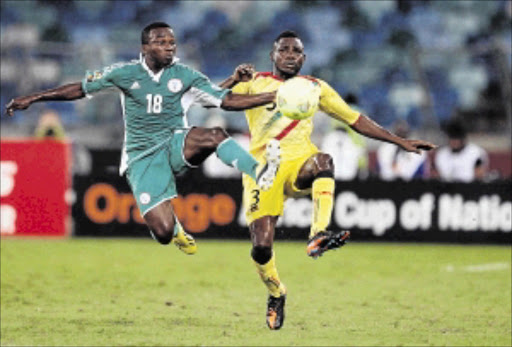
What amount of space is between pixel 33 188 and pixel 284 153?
8.35m

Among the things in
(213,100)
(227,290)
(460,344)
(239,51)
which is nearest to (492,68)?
(239,51)

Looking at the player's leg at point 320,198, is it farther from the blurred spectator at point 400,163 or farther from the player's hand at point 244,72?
the blurred spectator at point 400,163

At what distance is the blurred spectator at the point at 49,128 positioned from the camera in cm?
1783

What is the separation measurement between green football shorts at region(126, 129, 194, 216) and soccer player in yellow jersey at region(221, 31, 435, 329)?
2.14ft

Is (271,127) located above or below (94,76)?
below

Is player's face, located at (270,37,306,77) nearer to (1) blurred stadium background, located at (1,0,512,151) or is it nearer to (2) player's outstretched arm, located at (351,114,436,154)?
(2) player's outstretched arm, located at (351,114,436,154)

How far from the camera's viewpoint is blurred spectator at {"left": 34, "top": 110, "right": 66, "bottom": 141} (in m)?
17.8

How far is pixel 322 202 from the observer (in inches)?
327

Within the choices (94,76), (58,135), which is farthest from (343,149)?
(94,76)

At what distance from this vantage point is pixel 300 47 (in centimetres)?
827

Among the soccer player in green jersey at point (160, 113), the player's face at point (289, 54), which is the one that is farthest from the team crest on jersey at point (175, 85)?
the player's face at point (289, 54)

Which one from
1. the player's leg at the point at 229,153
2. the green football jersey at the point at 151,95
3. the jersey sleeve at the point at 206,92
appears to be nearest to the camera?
the player's leg at the point at 229,153

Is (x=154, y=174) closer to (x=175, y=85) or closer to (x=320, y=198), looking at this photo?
(x=175, y=85)

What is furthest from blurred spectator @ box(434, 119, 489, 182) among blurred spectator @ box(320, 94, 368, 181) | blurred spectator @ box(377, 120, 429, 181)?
blurred spectator @ box(320, 94, 368, 181)
